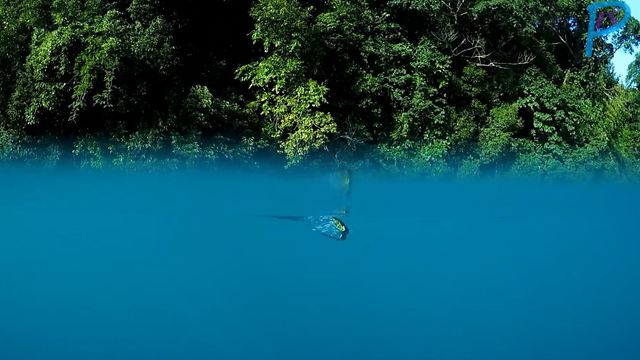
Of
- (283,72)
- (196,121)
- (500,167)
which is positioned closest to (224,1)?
(283,72)

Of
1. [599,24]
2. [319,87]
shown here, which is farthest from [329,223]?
[599,24]

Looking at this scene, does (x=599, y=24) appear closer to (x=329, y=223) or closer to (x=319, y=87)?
(x=319, y=87)

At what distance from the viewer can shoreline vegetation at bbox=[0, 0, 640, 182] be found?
7.63 metres

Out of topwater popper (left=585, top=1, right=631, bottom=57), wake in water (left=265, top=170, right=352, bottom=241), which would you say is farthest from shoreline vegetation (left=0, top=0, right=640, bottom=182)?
wake in water (left=265, top=170, right=352, bottom=241)

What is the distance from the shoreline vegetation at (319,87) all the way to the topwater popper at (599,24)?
131 mm

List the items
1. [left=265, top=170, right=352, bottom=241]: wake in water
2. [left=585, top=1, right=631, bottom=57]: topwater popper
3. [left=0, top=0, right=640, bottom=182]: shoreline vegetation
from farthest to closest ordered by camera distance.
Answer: [left=585, top=1, right=631, bottom=57]: topwater popper, [left=0, top=0, right=640, bottom=182]: shoreline vegetation, [left=265, top=170, right=352, bottom=241]: wake in water

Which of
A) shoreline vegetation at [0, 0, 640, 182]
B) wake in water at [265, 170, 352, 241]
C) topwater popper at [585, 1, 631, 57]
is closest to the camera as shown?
wake in water at [265, 170, 352, 241]

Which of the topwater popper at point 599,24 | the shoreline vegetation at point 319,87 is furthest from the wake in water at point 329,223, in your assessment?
the topwater popper at point 599,24

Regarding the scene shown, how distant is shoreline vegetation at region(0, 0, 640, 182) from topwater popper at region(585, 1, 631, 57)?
0.13m

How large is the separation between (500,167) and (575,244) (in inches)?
101

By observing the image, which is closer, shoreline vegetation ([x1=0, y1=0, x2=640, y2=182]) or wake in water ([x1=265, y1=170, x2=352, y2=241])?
wake in water ([x1=265, y1=170, x2=352, y2=241])

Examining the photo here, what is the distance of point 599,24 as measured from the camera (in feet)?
34.6

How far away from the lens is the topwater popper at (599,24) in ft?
33.1

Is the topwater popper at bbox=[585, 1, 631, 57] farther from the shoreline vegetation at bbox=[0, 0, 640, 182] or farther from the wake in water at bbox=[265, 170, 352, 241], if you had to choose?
the wake in water at bbox=[265, 170, 352, 241]
